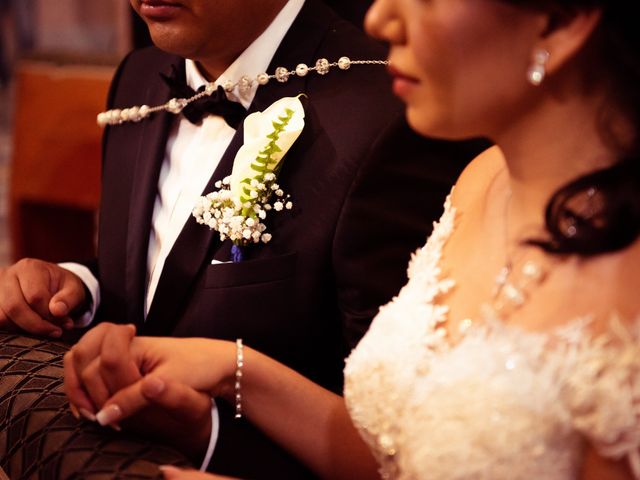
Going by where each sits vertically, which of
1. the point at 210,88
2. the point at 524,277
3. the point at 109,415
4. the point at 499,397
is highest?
the point at 210,88

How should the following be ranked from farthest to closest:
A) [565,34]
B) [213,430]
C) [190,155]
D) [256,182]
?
[190,155], [256,182], [213,430], [565,34]

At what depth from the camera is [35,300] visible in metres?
1.76

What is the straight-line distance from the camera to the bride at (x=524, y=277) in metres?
1.11

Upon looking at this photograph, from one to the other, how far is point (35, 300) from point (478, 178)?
86 cm

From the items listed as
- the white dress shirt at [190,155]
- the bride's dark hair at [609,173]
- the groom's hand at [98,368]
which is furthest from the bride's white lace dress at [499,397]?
the white dress shirt at [190,155]

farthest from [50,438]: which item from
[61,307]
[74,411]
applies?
[61,307]

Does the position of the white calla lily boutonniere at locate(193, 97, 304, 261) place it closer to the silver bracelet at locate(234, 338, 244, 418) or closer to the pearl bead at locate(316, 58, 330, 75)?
the pearl bead at locate(316, 58, 330, 75)

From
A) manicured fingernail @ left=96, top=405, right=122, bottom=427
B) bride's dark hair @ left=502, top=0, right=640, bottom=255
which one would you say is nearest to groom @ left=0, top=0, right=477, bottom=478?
manicured fingernail @ left=96, top=405, right=122, bottom=427

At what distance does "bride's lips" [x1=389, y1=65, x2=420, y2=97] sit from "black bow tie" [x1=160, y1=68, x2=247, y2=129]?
590 millimetres

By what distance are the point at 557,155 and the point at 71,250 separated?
106 inches

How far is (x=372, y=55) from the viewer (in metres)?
1.77

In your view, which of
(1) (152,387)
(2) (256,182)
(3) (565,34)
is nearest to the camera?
(3) (565,34)

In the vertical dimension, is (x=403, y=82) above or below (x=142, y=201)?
above

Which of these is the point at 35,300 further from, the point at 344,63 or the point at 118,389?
the point at 344,63
